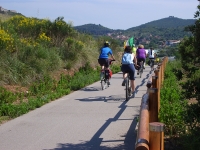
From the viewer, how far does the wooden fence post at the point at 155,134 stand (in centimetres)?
316

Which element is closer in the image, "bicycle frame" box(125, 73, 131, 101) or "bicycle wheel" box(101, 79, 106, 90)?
"bicycle frame" box(125, 73, 131, 101)

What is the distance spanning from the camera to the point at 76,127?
28.0 feet

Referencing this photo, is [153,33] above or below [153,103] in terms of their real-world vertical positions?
above

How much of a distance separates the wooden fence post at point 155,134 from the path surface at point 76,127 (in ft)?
11.5

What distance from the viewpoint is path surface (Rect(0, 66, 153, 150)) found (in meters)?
7.13

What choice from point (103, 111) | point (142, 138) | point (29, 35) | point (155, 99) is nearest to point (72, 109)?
point (103, 111)

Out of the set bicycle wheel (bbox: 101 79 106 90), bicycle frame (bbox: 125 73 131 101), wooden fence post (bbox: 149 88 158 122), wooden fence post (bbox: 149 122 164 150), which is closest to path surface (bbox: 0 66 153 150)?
bicycle frame (bbox: 125 73 131 101)

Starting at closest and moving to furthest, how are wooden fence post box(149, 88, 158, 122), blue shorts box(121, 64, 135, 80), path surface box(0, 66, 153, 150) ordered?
wooden fence post box(149, 88, 158, 122) → path surface box(0, 66, 153, 150) → blue shorts box(121, 64, 135, 80)

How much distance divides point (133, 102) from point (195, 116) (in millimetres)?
6319

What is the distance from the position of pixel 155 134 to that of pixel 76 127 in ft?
17.9

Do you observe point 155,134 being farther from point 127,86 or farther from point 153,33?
point 153,33

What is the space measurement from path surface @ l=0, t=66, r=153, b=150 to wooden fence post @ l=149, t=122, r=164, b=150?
11.5ft

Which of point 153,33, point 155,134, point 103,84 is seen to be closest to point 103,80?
point 103,84

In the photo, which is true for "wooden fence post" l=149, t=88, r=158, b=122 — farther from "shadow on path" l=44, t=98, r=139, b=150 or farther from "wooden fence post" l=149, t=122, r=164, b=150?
"wooden fence post" l=149, t=122, r=164, b=150
